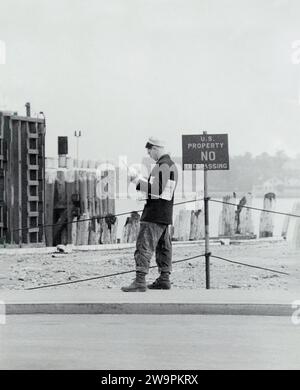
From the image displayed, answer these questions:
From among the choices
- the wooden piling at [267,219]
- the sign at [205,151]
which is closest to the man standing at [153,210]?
the sign at [205,151]

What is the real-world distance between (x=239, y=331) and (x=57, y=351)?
1.79 metres

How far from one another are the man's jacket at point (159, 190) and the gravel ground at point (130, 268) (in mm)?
5785

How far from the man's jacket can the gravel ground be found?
578 cm

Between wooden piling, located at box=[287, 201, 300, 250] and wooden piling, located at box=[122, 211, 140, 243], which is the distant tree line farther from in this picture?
wooden piling, located at box=[287, 201, 300, 250]

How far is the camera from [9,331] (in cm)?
852

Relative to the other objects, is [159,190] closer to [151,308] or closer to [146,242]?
[146,242]

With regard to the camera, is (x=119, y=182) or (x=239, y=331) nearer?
(x=239, y=331)

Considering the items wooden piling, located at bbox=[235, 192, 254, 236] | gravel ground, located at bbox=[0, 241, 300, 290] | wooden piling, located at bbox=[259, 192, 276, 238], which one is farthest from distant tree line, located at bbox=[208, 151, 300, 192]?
wooden piling, located at bbox=[235, 192, 254, 236]

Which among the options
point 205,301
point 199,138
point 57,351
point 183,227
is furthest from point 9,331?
point 183,227

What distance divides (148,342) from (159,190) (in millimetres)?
2745

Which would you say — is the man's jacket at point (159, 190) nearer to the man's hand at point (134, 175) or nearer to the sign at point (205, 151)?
the man's hand at point (134, 175)

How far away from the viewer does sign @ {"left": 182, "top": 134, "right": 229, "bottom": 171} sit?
37.0 feet

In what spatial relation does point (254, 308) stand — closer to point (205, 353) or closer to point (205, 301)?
point (205, 301)

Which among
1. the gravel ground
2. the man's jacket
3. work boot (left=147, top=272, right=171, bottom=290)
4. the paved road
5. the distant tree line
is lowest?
the gravel ground
